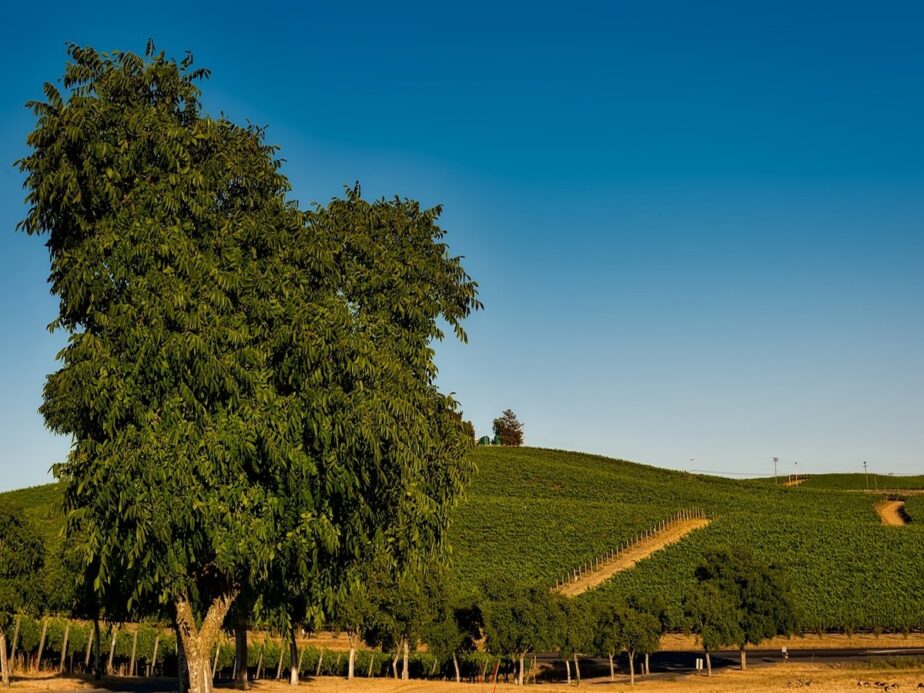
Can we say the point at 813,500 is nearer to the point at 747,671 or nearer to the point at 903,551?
the point at 903,551

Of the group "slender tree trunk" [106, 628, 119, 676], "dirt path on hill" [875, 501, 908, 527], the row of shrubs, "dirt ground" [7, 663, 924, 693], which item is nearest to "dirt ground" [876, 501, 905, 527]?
"dirt path on hill" [875, 501, 908, 527]

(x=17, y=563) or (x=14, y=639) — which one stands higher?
(x=17, y=563)

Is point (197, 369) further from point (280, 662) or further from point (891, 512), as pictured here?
point (891, 512)

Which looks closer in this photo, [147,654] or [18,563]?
[18,563]

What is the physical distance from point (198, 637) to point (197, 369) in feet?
21.8

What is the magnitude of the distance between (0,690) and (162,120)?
2350 cm

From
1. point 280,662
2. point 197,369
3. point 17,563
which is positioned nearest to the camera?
point 197,369

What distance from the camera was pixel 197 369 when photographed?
17.8 metres

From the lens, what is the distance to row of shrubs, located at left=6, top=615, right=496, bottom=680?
1909 inches

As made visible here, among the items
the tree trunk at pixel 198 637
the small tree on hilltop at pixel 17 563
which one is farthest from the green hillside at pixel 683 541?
the tree trunk at pixel 198 637

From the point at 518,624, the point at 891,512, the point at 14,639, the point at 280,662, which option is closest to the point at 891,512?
the point at 891,512

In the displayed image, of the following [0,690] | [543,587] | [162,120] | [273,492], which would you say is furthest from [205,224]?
[543,587]

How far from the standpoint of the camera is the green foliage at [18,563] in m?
39.0

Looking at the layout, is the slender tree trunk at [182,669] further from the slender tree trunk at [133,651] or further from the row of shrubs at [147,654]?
the slender tree trunk at [133,651]
